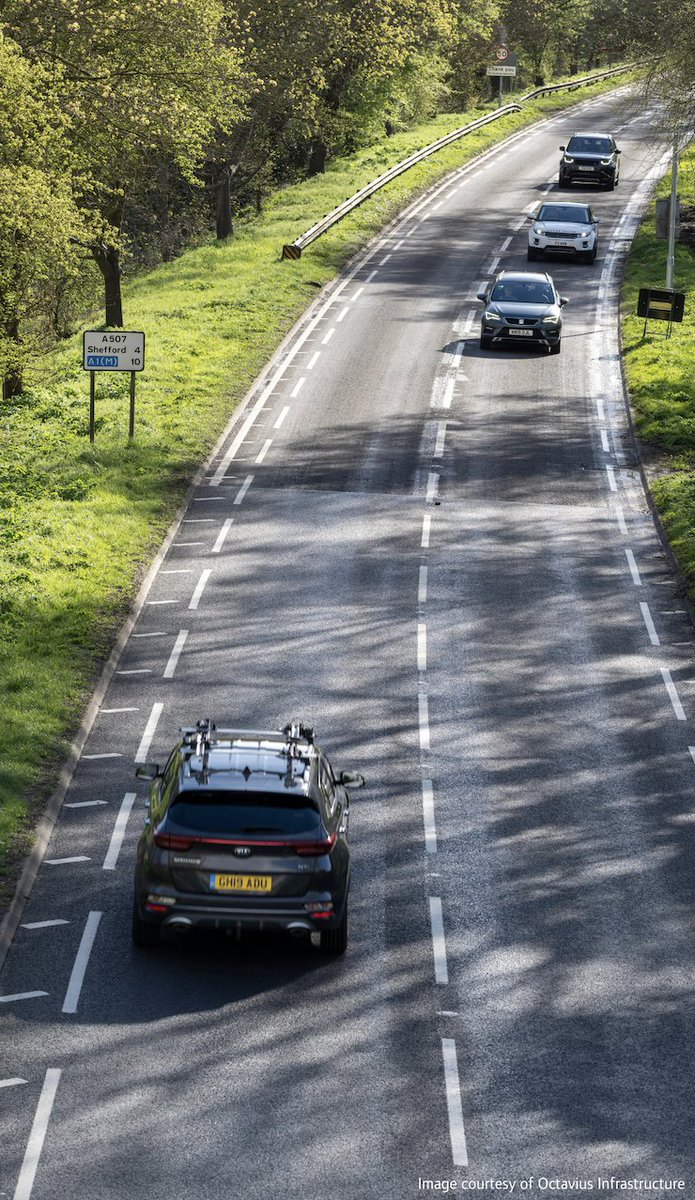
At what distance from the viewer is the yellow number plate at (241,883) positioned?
12766 mm

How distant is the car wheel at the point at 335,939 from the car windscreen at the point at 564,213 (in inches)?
1589

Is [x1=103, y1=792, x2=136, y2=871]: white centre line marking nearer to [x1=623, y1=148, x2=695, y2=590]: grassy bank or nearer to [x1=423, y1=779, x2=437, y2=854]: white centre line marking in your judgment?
[x1=423, y1=779, x2=437, y2=854]: white centre line marking

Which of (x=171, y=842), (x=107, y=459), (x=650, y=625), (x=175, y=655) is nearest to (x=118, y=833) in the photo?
(x=171, y=842)

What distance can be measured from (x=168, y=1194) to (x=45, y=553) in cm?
1523

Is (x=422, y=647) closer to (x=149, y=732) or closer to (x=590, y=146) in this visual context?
(x=149, y=732)

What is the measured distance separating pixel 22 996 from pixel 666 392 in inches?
1041

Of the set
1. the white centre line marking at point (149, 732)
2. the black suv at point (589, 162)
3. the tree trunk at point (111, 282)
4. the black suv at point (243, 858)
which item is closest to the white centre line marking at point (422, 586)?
the white centre line marking at point (149, 732)

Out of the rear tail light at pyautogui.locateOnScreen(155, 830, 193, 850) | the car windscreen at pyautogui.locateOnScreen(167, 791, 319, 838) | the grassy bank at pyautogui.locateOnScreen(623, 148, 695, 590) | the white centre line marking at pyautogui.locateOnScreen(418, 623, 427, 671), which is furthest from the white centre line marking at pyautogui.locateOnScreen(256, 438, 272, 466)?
the rear tail light at pyautogui.locateOnScreen(155, 830, 193, 850)

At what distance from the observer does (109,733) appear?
61.2ft

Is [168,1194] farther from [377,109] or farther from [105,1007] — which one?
[377,109]

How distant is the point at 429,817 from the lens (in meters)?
16.6

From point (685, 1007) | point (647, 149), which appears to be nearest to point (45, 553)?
point (685, 1007)

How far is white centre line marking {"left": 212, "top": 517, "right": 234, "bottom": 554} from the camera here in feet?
84.6

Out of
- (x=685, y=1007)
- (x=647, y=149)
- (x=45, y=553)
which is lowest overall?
(x=685, y=1007)
